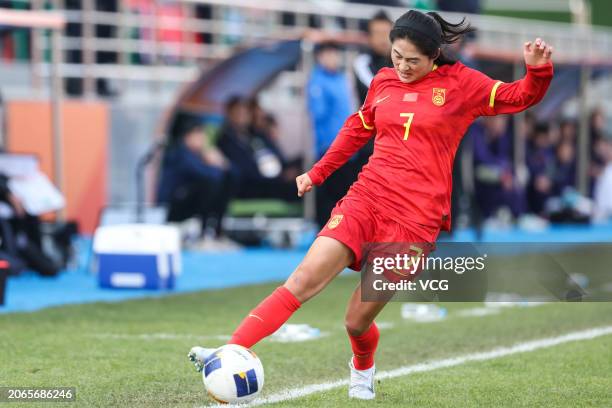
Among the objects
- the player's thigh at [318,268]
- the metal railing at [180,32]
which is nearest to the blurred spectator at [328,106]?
the metal railing at [180,32]

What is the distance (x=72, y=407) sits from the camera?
5.82m

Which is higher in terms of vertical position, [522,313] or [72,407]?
[72,407]

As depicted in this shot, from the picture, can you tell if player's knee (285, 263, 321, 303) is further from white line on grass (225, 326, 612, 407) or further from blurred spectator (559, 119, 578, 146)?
blurred spectator (559, 119, 578, 146)

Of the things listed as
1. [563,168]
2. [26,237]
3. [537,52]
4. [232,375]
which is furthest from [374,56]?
[563,168]

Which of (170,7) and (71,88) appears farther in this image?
(170,7)

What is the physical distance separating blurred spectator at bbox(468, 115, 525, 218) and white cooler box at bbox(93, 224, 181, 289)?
8.28 meters

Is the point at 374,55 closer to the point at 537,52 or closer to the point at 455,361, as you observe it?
the point at 455,361

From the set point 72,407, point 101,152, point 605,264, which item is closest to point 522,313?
point 605,264

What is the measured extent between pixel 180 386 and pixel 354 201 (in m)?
1.38

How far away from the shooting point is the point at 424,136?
6020 millimetres

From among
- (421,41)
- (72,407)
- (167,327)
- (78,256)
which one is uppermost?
(421,41)

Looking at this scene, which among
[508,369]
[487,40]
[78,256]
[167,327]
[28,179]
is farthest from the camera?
[487,40]

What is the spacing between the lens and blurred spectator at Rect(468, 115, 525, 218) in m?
19.7

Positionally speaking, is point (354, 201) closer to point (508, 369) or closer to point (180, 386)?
point (180, 386)
